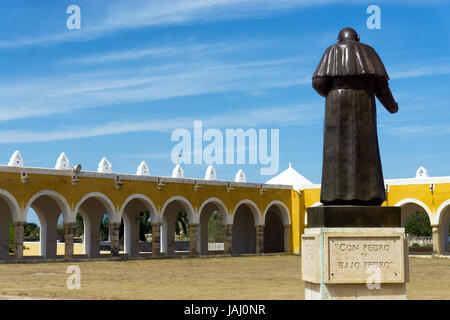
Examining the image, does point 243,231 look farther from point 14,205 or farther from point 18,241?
point 14,205

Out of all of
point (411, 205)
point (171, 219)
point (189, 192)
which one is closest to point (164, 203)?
point (189, 192)

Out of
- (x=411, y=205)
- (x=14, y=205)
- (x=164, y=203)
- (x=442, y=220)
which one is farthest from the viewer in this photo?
(x=411, y=205)

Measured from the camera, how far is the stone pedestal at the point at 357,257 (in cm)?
Answer: 672

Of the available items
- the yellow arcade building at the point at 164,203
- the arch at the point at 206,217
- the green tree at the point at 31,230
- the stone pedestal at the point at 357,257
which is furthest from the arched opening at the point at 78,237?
the stone pedestal at the point at 357,257

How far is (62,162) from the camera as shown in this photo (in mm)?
23094

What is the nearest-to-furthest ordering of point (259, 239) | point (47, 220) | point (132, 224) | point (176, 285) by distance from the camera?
point (176, 285)
point (47, 220)
point (132, 224)
point (259, 239)

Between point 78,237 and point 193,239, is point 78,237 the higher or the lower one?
the lower one

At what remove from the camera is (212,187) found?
91.4 ft

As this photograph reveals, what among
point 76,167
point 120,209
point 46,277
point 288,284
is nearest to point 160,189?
point 120,209

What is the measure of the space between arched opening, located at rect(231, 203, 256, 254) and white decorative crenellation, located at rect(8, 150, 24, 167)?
41.4 ft

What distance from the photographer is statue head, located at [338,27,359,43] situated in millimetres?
7391

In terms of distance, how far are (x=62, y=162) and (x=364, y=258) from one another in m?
17.8

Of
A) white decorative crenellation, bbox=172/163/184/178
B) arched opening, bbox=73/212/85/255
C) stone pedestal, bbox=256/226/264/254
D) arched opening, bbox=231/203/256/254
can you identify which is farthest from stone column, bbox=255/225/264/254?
arched opening, bbox=73/212/85/255

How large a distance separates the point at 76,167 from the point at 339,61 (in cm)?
1719
